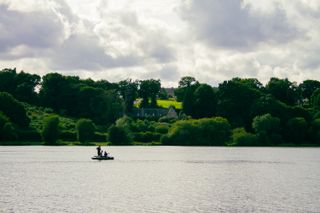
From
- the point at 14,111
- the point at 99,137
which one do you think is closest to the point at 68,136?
the point at 99,137

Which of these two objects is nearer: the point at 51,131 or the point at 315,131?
the point at 51,131

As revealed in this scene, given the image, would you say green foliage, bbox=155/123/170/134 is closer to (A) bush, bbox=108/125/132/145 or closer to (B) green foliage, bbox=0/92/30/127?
(A) bush, bbox=108/125/132/145

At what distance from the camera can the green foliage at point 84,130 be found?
540ft

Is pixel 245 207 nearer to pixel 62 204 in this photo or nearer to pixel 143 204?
pixel 143 204

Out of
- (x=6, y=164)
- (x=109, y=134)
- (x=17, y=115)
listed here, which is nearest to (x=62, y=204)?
(x=6, y=164)

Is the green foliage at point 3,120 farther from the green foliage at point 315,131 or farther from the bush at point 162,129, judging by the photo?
the green foliage at point 315,131

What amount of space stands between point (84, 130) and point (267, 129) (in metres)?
49.4

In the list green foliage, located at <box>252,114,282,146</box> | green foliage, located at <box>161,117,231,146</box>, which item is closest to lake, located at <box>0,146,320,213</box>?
green foliage, located at <box>161,117,231,146</box>

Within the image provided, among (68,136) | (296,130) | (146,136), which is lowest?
(68,136)

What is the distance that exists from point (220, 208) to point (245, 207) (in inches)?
87.0

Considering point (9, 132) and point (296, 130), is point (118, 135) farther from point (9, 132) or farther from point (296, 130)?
point (296, 130)

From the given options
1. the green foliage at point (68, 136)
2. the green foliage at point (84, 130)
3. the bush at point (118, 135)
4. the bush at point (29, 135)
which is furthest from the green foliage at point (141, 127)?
the bush at point (29, 135)

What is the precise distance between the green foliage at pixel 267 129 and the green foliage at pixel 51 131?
176 feet

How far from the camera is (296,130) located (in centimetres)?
17438
